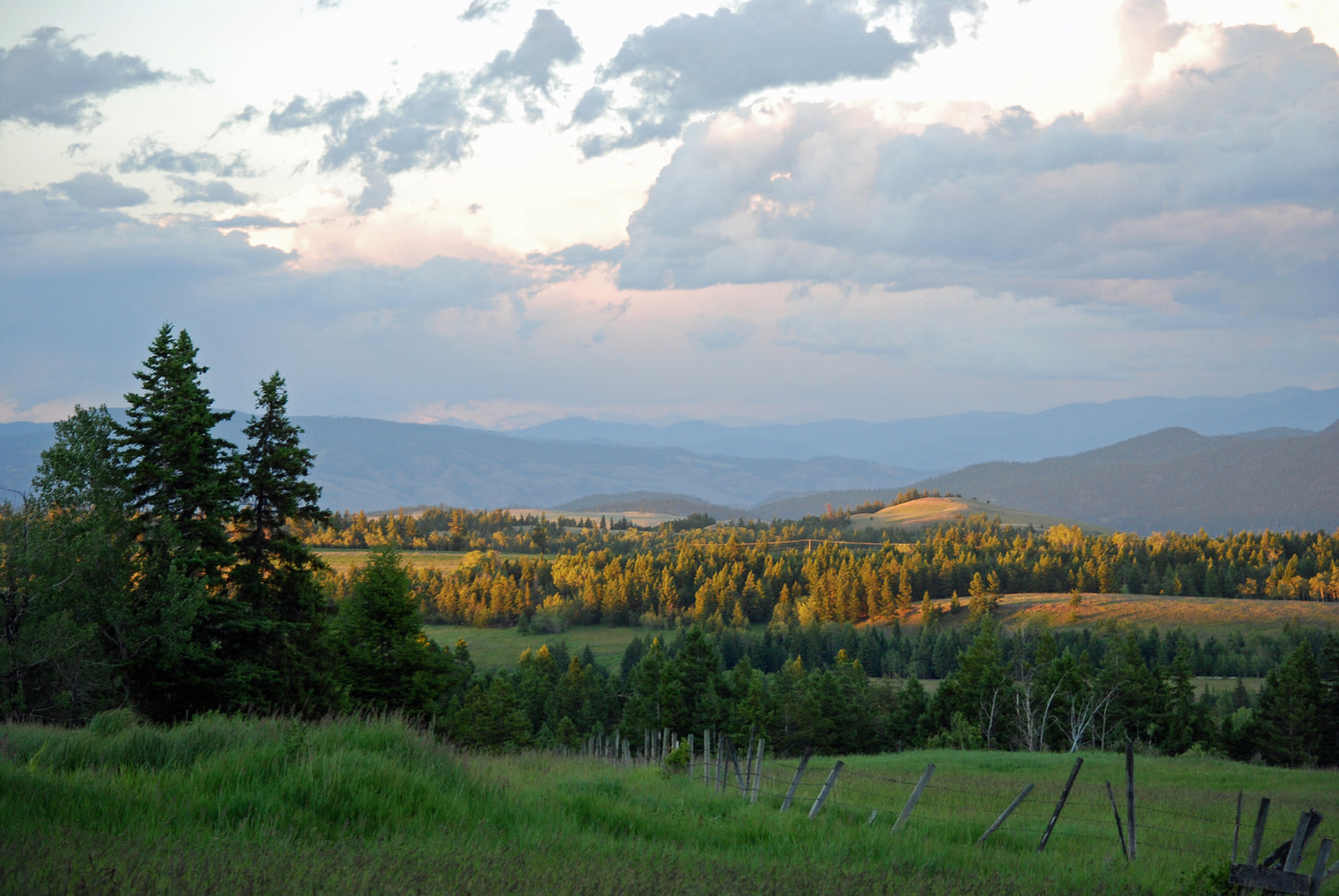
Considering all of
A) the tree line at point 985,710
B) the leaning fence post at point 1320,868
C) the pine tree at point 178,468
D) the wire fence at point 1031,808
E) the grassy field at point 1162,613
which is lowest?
the grassy field at point 1162,613

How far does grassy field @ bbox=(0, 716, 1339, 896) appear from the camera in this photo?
646 cm

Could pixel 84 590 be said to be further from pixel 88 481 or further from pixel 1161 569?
pixel 1161 569

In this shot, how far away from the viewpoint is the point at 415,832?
8180 millimetres

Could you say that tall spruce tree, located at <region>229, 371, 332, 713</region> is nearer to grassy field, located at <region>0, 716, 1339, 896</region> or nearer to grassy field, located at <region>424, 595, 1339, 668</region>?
grassy field, located at <region>0, 716, 1339, 896</region>

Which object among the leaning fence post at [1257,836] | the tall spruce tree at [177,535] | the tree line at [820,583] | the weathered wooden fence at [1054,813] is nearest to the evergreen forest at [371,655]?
the tall spruce tree at [177,535]

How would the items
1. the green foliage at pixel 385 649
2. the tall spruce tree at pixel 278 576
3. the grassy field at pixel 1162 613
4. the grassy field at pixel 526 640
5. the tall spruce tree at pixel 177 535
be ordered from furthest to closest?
the grassy field at pixel 1162 613 < the grassy field at pixel 526 640 < the green foliage at pixel 385 649 < the tall spruce tree at pixel 278 576 < the tall spruce tree at pixel 177 535

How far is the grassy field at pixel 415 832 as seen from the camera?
646 centimetres

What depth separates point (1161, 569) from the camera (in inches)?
7549

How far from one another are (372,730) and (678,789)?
446 cm

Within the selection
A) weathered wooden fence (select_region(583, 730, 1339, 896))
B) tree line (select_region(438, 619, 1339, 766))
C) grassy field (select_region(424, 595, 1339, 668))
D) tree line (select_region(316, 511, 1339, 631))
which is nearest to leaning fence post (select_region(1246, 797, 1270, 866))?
weathered wooden fence (select_region(583, 730, 1339, 896))

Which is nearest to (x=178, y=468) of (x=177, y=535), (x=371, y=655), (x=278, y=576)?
(x=177, y=535)

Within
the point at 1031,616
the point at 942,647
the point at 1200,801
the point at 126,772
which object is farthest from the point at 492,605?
the point at 126,772

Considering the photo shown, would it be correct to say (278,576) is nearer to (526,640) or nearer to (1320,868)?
(1320,868)

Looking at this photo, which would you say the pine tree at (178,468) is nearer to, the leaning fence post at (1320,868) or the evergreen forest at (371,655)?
the evergreen forest at (371,655)
